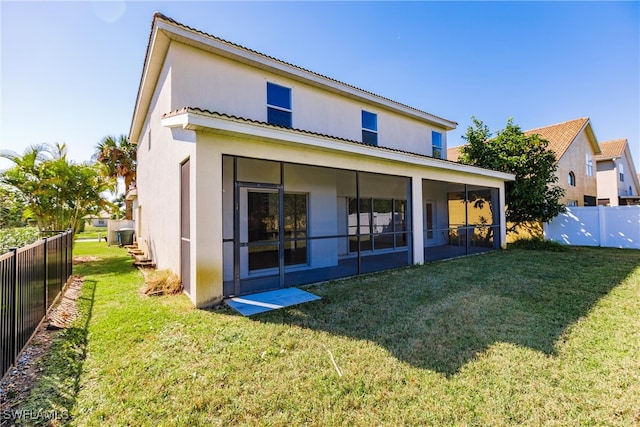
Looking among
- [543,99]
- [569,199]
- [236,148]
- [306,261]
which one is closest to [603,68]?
[543,99]

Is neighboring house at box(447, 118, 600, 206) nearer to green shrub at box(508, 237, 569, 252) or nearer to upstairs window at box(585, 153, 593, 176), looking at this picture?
upstairs window at box(585, 153, 593, 176)

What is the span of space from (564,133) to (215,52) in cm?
2272

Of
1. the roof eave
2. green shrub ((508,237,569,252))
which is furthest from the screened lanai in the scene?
green shrub ((508,237,569,252))

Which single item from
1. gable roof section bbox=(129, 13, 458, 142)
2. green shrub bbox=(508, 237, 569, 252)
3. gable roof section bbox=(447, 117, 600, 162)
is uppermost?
gable roof section bbox=(447, 117, 600, 162)

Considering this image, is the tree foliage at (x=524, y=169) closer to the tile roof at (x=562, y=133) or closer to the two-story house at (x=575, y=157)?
the two-story house at (x=575, y=157)

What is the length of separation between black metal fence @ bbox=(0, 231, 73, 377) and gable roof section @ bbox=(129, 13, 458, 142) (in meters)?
5.38

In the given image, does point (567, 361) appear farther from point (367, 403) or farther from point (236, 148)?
point (236, 148)

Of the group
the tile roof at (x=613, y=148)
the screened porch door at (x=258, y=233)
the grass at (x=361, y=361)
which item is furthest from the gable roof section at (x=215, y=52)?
the tile roof at (x=613, y=148)

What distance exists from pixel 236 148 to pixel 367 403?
5065 millimetres

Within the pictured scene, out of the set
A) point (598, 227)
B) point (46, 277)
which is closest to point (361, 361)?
point (46, 277)

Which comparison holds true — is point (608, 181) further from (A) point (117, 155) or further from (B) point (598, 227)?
(A) point (117, 155)

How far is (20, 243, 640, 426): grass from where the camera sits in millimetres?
2658

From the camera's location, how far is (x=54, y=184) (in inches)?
425

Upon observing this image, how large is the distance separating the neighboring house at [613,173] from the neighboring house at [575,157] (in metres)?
4.40
